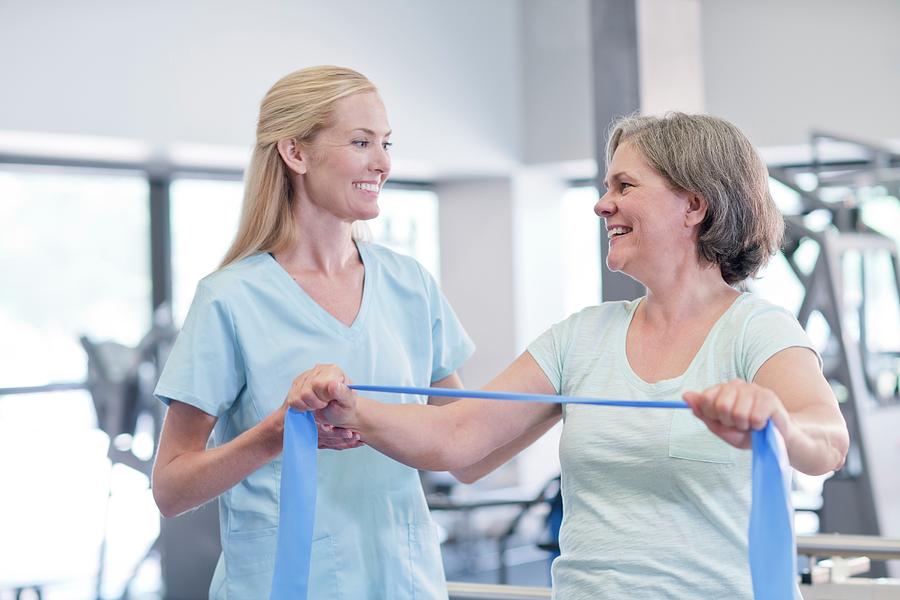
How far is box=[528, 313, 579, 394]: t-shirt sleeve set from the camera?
68.9 inches

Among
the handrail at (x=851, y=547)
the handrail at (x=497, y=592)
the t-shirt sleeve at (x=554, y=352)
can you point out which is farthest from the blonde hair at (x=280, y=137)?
the handrail at (x=851, y=547)

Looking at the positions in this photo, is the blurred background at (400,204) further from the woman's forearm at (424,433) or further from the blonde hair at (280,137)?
the woman's forearm at (424,433)

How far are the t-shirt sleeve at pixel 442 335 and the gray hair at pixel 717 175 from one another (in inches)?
18.7

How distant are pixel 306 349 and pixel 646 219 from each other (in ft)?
1.91

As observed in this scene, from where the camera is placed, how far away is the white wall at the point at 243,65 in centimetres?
543

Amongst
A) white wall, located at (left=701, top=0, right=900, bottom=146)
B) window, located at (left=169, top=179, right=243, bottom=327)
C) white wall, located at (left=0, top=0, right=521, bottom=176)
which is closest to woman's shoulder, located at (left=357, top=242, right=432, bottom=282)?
white wall, located at (left=0, top=0, right=521, bottom=176)

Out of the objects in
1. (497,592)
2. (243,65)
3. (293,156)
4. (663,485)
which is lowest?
(497,592)

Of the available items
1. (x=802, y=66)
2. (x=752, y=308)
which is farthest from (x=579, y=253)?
(x=752, y=308)

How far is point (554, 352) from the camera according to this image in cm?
176

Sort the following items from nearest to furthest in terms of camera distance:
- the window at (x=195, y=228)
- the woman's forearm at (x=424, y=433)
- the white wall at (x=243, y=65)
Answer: the woman's forearm at (x=424, y=433) → the white wall at (x=243, y=65) → the window at (x=195, y=228)

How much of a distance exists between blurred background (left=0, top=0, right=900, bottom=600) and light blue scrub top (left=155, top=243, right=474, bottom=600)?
2686 millimetres

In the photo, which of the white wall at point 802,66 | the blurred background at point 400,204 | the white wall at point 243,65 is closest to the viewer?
the blurred background at point 400,204

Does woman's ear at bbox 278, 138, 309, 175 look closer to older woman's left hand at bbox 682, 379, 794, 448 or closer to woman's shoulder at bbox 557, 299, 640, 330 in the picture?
woman's shoulder at bbox 557, 299, 640, 330

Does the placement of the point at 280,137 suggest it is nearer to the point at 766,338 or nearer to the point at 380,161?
the point at 380,161
